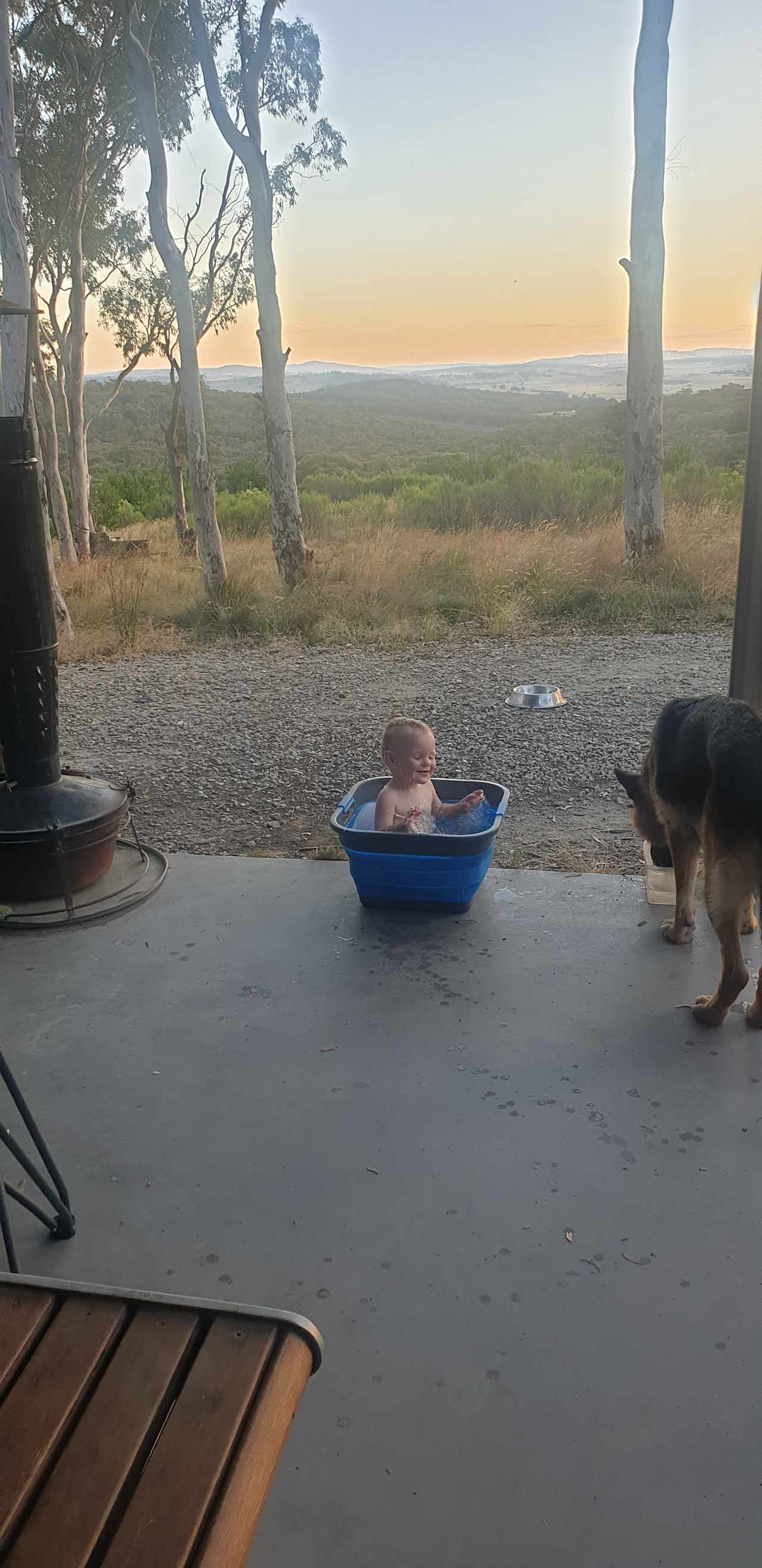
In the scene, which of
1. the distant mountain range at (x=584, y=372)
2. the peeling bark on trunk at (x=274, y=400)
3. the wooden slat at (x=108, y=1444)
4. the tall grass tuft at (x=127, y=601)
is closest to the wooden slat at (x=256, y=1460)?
the wooden slat at (x=108, y=1444)

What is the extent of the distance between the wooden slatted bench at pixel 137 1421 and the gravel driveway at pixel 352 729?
2.67 m

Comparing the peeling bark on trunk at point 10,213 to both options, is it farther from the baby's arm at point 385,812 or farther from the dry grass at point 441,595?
the baby's arm at point 385,812

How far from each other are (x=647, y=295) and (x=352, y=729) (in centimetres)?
656

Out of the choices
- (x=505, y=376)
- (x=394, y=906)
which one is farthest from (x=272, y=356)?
(x=505, y=376)

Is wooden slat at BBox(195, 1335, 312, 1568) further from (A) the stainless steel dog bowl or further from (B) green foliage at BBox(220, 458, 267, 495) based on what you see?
(B) green foliage at BBox(220, 458, 267, 495)

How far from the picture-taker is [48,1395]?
3.37ft

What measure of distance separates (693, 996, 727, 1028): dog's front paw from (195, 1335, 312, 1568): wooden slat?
67.8 inches

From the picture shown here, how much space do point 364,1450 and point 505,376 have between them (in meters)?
25.9

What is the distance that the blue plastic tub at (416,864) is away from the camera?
2994 millimetres

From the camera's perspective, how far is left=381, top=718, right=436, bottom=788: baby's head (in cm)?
320

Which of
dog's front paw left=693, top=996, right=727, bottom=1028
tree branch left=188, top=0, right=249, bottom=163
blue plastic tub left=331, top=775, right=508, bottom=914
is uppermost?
tree branch left=188, top=0, right=249, bottom=163

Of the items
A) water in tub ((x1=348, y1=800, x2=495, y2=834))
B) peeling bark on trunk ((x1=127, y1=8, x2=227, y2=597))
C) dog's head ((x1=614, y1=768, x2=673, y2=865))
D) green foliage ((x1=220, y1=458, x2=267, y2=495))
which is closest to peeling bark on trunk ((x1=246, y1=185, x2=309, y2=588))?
peeling bark on trunk ((x1=127, y1=8, x2=227, y2=597))

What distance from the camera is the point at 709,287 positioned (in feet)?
17.5

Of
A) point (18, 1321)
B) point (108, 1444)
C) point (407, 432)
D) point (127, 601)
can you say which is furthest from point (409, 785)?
point (407, 432)
